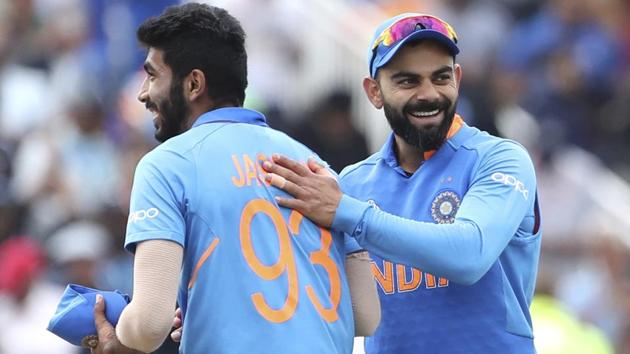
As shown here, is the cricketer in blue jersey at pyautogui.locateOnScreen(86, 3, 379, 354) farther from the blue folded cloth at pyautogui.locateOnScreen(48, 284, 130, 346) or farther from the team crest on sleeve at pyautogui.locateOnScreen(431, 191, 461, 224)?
the team crest on sleeve at pyautogui.locateOnScreen(431, 191, 461, 224)

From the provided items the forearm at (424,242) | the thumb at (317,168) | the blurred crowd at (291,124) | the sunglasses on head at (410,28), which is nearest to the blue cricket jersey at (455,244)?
the forearm at (424,242)

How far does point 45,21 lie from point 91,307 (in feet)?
28.9

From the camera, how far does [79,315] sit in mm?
4961

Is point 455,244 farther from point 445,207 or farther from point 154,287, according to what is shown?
point 154,287

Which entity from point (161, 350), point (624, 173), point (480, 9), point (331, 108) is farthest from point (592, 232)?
point (161, 350)

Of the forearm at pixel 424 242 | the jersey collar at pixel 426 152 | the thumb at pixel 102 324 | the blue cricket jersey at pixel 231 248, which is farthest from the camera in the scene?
the jersey collar at pixel 426 152

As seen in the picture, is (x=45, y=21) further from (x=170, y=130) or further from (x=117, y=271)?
(x=170, y=130)

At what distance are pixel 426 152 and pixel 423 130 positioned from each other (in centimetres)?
14

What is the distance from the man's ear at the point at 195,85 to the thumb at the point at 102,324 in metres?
0.76

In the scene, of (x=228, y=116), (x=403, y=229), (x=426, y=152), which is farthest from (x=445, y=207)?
(x=228, y=116)

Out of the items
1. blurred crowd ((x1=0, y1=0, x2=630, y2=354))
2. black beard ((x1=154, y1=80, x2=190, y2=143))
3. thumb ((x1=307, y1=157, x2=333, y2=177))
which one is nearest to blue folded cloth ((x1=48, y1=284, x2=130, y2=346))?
black beard ((x1=154, y1=80, x2=190, y2=143))

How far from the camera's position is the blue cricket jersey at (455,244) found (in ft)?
16.5

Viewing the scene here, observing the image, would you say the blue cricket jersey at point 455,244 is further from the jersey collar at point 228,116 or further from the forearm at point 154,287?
the forearm at point 154,287

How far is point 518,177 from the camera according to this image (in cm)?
528
